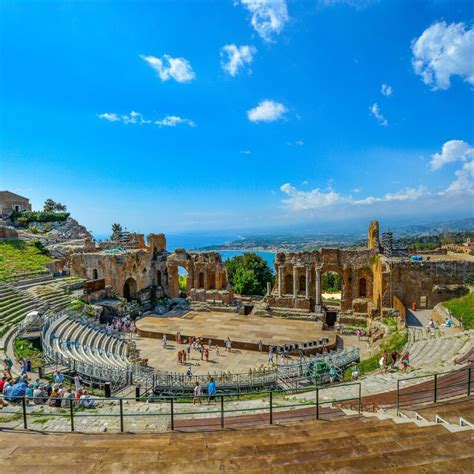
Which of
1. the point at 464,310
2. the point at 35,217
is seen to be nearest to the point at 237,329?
the point at 464,310

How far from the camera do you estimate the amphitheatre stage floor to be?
2467 cm

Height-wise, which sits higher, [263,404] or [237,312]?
[263,404]

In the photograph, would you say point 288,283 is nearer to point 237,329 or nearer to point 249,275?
point 249,275

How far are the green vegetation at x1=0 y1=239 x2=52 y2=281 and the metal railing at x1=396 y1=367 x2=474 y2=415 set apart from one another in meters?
30.3

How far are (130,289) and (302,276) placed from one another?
2014 cm

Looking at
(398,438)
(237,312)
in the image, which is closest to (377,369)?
(398,438)

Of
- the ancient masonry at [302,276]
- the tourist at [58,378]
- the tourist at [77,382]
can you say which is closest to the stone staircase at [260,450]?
the tourist at [58,378]

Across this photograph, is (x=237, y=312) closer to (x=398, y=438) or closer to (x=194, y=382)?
(x=194, y=382)

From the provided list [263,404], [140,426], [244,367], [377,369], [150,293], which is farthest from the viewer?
[150,293]

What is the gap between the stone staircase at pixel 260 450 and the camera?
6082mm

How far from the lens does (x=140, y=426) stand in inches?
369

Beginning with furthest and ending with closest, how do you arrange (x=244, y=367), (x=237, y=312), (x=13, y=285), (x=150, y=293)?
1. (x=150, y=293)
2. (x=237, y=312)
3. (x=13, y=285)
4. (x=244, y=367)

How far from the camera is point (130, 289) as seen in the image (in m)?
37.8

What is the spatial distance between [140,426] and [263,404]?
4.49 metres
